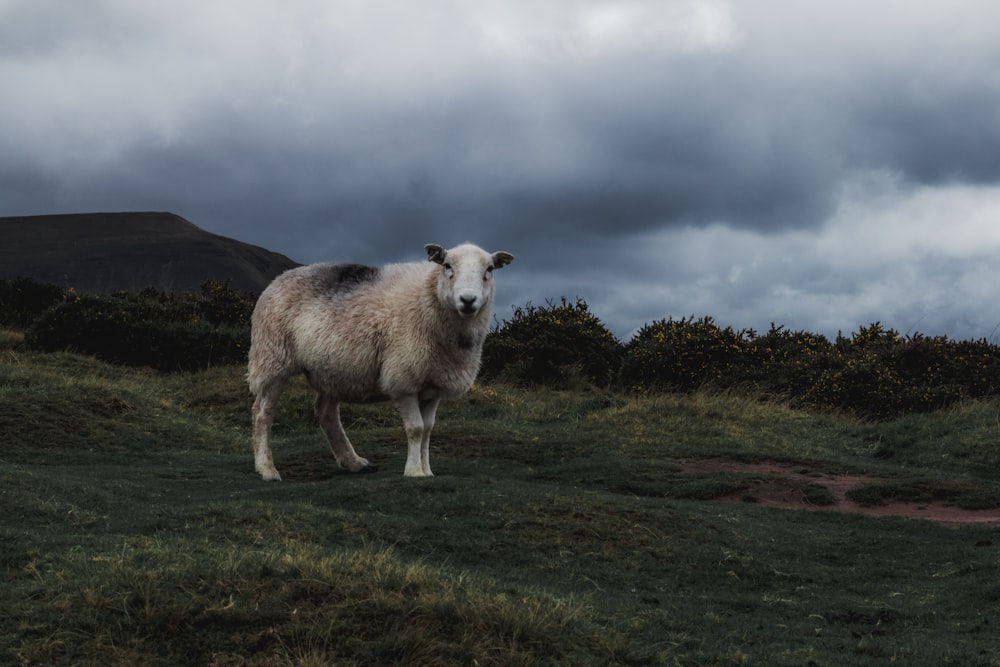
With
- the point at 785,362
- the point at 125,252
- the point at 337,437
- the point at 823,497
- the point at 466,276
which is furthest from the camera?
the point at 125,252

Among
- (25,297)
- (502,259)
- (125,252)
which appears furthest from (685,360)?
(125,252)

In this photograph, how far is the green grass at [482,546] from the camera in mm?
5887

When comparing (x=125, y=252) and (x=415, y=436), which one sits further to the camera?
(x=125, y=252)

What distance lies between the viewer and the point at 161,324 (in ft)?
89.8

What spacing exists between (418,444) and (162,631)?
699 centimetres

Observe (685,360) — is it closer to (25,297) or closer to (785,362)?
(785,362)

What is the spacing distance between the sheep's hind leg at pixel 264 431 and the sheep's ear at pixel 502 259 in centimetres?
374

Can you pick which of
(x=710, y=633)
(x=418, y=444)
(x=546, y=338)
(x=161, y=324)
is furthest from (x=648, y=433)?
(x=161, y=324)

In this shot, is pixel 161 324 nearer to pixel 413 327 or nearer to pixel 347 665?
pixel 413 327

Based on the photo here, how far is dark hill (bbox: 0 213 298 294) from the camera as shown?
56188 mm

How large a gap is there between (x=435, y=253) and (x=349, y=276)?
2024 millimetres

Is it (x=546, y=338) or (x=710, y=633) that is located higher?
(x=546, y=338)

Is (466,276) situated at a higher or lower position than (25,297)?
higher

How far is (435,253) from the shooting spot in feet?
40.9
